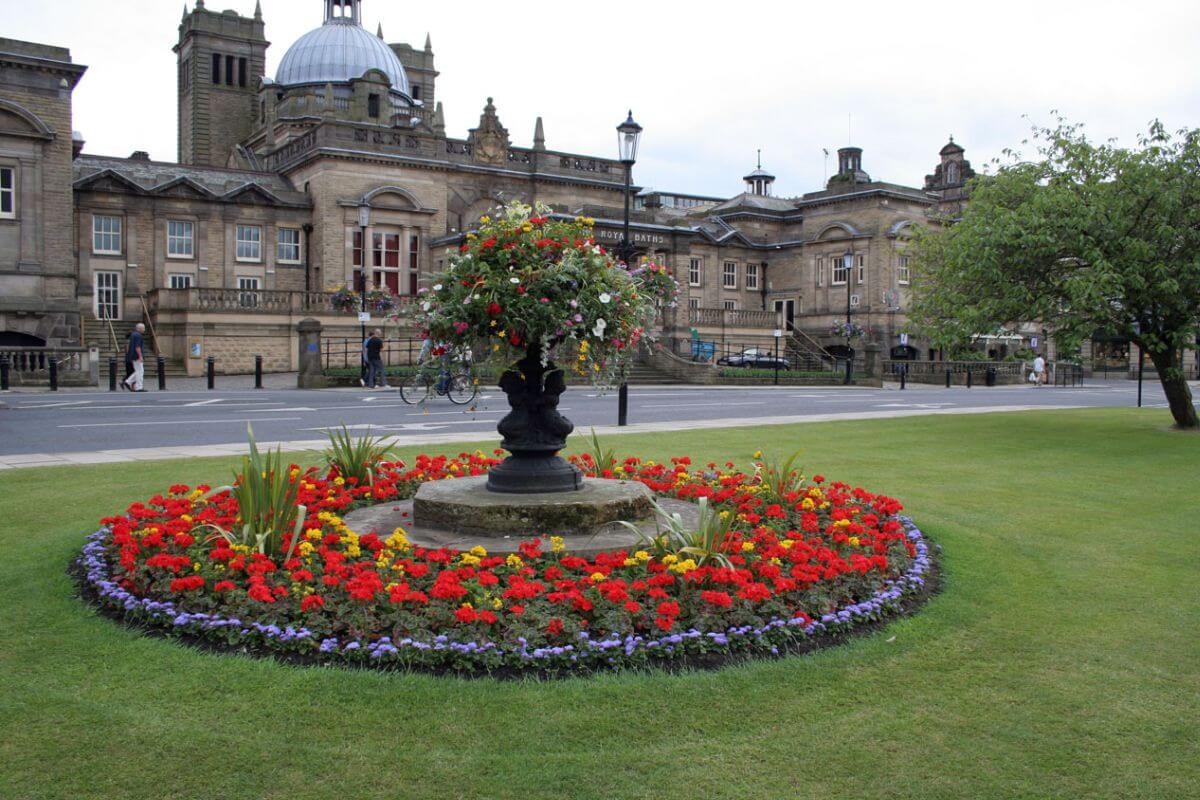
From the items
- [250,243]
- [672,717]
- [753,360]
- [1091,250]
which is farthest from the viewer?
[753,360]

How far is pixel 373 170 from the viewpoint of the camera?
4638 centimetres

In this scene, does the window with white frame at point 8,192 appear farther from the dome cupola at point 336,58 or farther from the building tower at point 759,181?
the building tower at point 759,181

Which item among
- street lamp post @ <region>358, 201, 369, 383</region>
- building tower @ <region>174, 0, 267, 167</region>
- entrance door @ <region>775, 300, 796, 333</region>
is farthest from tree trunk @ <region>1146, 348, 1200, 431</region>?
building tower @ <region>174, 0, 267, 167</region>

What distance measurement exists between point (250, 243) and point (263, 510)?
139 ft

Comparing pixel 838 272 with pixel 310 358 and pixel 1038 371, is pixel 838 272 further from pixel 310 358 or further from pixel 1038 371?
pixel 310 358

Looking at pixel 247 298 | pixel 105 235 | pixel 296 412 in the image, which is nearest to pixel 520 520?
pixel 296 412

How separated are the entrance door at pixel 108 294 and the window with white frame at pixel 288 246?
6981 mm

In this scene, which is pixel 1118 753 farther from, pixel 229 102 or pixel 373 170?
pixel 229 102

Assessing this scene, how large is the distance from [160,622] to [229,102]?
67.6 m

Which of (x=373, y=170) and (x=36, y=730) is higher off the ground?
(x=373, y=170)

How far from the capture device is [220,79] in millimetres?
66188

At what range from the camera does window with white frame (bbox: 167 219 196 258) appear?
43.9 m

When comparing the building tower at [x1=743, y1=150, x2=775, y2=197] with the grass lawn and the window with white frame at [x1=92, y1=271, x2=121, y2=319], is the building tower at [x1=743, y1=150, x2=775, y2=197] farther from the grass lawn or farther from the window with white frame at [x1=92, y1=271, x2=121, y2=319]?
the grass lawn

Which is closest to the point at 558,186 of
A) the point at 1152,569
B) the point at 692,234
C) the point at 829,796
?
the point at 692,234
